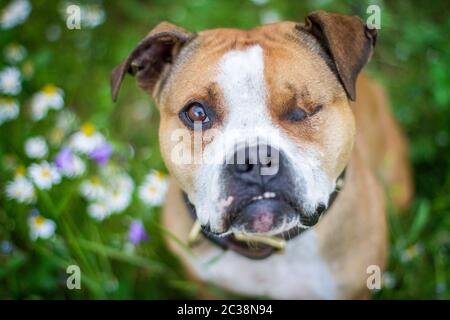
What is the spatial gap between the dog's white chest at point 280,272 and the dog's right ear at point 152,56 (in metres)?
1.03

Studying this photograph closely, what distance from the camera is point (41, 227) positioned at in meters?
3.83

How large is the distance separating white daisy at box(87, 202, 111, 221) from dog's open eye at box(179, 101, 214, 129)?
1.35 metres

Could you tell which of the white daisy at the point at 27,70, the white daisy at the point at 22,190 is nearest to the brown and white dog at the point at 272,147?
the white daisy at the point at 22,190

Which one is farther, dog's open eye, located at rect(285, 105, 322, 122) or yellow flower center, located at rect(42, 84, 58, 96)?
yellow flower center, located at rect(42, 84, 58, 96)

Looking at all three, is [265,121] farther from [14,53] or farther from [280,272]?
[14,53]

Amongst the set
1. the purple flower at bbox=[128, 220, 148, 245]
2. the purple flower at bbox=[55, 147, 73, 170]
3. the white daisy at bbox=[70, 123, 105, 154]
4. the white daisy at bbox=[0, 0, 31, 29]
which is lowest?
the purple flower at bbox=[128, 220, 148, 245]

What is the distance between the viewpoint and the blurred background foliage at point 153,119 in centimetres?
391

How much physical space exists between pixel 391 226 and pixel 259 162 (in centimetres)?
184

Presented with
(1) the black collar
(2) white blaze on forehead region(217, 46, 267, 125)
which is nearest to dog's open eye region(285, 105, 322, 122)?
(2) white blaze on forehead region(217, 46, 267, 125)

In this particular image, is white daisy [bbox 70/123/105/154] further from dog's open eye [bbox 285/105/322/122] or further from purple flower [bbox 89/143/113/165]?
dog's open eye [bbox 285/105/322/122]

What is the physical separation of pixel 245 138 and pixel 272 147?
0.13m

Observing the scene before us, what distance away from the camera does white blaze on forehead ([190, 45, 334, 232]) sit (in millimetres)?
2631

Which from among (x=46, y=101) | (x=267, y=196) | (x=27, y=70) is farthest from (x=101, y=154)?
(x=267, y=196)
